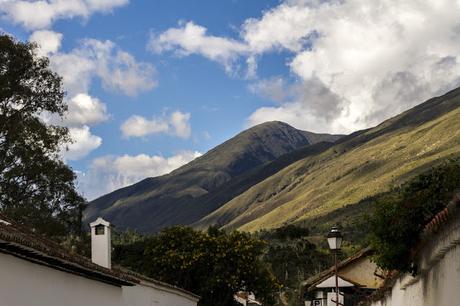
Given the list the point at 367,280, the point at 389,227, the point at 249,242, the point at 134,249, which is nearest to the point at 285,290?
the point at 134,249

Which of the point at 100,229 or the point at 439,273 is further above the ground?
the point at 100,229

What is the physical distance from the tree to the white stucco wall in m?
22.6

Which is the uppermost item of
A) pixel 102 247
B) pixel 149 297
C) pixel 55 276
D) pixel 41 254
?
pixel 102 247

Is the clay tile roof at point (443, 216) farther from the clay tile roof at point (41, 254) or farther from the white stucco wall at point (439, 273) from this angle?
the clay tile roof at point (41, 254)

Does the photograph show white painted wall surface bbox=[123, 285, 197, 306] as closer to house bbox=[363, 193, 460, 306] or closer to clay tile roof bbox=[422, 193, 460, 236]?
house bbox=[363, 193, 460, 306]

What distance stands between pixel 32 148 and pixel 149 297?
12.5m

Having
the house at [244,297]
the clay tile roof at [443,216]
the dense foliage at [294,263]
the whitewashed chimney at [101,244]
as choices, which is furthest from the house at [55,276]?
the dense foliage at [294,263]

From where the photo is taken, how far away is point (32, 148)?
31.6 m

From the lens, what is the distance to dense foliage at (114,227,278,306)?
3612 centimetres

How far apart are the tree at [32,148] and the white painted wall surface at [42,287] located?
15.4 meters

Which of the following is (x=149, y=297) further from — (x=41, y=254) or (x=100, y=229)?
(x=41, y=254)

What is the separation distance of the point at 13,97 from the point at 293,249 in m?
46.5

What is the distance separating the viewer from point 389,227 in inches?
403

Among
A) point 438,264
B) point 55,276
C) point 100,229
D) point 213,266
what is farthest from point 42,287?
point 213,266
